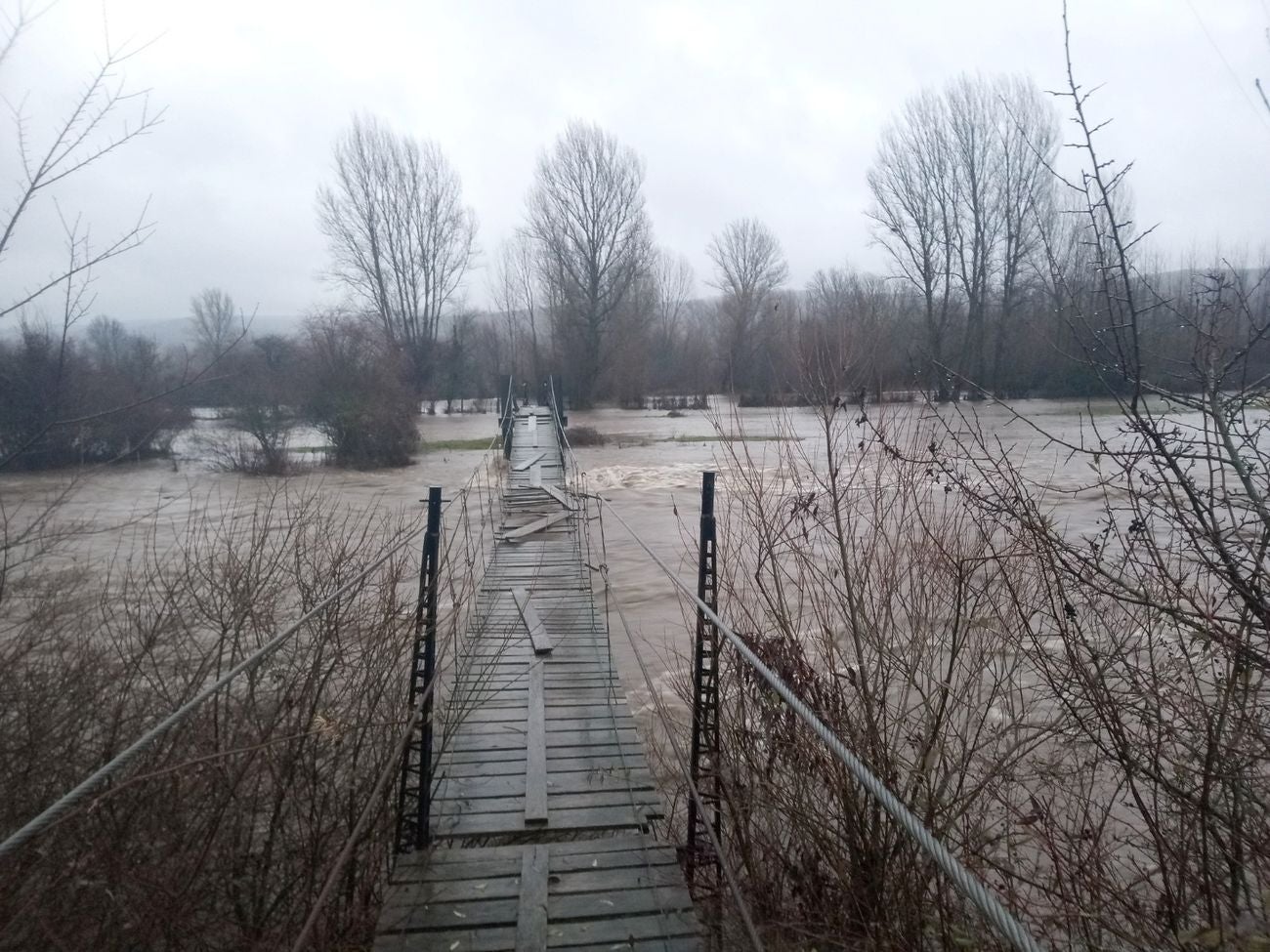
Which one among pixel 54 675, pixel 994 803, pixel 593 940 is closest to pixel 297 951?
pixel 593 940

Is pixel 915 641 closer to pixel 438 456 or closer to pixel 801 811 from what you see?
pixel 801 811

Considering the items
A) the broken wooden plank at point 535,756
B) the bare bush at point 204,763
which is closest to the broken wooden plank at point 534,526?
the broken wooden plank at point 535,756

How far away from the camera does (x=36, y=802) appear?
11.8 feet

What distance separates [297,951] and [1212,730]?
298cm

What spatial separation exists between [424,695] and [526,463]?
42.8 ft

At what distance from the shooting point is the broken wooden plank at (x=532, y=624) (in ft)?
21.3

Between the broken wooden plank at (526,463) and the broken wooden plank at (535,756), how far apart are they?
10210 millimetres

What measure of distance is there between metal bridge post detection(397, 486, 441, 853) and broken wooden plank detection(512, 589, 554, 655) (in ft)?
6.88

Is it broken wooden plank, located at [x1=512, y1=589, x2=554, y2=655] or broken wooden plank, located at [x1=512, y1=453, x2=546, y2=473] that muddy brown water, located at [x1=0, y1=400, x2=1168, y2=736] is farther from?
broken wooden plank, located at [x1=512, y1=453, x2=546, y2=473]

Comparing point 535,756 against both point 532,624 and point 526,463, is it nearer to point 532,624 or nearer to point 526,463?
point 532,624

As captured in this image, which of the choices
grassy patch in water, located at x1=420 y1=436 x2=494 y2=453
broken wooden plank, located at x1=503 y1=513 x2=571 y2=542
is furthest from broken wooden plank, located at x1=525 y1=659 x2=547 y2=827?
grassy patch in water, located at x1=420 y1=436 x2=494 y2=453

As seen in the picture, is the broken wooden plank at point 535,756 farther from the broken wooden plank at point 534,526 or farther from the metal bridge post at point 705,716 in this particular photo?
the broken wooden plank at point 534,526

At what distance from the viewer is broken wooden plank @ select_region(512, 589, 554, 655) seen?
649cm

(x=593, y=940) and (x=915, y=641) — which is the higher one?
(x=915, y=641)
